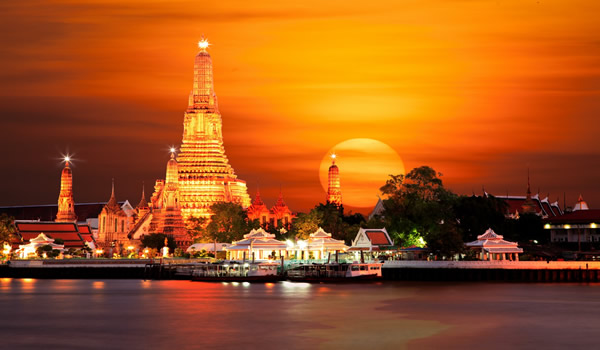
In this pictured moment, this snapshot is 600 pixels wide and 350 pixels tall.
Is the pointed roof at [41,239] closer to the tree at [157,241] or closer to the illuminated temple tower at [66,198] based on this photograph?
the tree at [157,241]

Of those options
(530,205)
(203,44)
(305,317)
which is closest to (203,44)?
(203,44)

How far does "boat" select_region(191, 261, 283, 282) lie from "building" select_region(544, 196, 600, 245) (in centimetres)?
3535

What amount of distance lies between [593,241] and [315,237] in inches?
1264

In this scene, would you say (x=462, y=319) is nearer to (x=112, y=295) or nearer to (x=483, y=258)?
(x=112, y=295)

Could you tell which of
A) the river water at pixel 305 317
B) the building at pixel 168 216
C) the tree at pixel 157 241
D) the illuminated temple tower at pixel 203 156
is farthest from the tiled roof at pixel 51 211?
the river water at pixel 305 317

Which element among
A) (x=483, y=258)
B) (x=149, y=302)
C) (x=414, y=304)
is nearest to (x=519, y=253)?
(x=483, y=258)

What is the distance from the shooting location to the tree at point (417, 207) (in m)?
105

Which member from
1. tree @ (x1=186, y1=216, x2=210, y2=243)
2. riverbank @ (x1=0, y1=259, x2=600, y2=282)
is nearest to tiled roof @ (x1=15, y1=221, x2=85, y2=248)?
tree @ (x1=186, y1=216, x2=210, y2=243)

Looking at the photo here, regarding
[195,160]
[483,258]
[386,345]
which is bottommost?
[386,345]

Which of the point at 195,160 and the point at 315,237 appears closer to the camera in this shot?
the point at 315,237

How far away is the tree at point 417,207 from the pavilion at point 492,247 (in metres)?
2.59

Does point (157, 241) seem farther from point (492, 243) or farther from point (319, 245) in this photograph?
point (492, 243)

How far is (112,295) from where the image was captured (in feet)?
270

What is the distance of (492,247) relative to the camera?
327 ft
